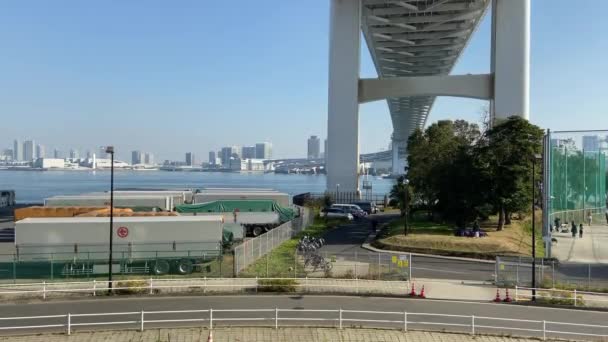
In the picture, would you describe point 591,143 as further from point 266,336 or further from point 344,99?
point 266,336

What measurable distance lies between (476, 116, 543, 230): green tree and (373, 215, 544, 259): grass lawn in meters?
2.05

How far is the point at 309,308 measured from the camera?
51.0 ft

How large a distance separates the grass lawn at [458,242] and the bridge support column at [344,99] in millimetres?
24372

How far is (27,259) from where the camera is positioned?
20.1 m

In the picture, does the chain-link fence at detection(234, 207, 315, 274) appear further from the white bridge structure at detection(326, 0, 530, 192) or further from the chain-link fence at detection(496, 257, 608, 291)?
the white bridge structure at detection(326, 0, 530, 192)

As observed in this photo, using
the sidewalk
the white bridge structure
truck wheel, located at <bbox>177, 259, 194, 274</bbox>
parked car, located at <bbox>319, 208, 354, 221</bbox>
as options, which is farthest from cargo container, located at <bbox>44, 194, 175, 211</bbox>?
the white bridge structure

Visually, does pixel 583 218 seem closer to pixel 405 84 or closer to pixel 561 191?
pixel 561 191

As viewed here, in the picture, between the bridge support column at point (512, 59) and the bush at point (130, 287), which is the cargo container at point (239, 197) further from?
the bridge support column at point (512, 59)

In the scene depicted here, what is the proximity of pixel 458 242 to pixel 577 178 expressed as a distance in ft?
43.2

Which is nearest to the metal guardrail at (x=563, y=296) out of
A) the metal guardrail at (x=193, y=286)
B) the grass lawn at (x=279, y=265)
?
the metal guardrail at (x=193, y=286)

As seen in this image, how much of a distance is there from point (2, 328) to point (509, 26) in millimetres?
54511

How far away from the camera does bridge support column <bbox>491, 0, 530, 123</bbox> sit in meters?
53.6

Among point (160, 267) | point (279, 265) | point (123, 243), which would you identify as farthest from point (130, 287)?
point (279, 265)

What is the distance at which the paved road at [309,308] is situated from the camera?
13758 millimetres
